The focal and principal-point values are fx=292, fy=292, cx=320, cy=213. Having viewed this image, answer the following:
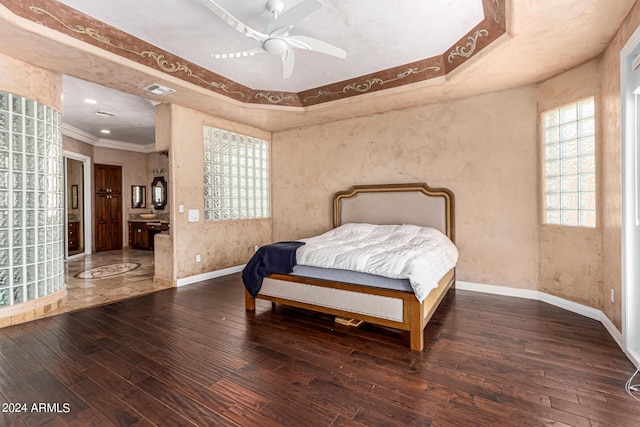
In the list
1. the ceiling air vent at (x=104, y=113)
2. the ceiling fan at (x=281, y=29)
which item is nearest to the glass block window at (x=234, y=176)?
the ceiling air vent at (x=104, y=113)

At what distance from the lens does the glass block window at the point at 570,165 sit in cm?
323

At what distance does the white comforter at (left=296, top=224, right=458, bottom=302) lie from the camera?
2.57m

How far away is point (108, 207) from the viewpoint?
8000mm

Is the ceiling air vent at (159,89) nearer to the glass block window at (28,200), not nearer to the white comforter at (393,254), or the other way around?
the glass block window at (28,200)

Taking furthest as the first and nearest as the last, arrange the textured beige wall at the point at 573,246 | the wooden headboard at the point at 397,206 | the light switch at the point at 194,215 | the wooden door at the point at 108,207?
the wooden door at the point at 108,207
the light switch at the point at 194,215
the wooden headboard at the point at 397,206
the textured beige wall at the point at 573,246

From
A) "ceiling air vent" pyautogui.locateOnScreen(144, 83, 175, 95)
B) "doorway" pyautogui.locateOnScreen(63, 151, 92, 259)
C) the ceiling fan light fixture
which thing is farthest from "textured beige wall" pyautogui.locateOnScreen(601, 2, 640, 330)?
"doorway" pyautogui.locateOnScreen(63, 151, 92, 259)

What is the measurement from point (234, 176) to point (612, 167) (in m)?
5.15

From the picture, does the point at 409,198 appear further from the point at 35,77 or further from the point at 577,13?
the point at 35,77

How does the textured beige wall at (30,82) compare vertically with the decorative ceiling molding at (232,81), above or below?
below

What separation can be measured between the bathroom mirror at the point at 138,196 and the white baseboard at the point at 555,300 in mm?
8681

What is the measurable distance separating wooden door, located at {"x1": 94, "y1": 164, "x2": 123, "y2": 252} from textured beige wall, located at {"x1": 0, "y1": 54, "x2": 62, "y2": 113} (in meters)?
5.01

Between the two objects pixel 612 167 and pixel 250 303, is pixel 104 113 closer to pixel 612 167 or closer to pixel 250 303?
pixel 250 303

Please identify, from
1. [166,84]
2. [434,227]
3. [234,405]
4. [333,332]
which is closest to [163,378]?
[234,405]

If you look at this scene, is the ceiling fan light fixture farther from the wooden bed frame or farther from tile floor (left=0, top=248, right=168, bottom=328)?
tile floor (left=0, top=248, right=168, bottom=328)
